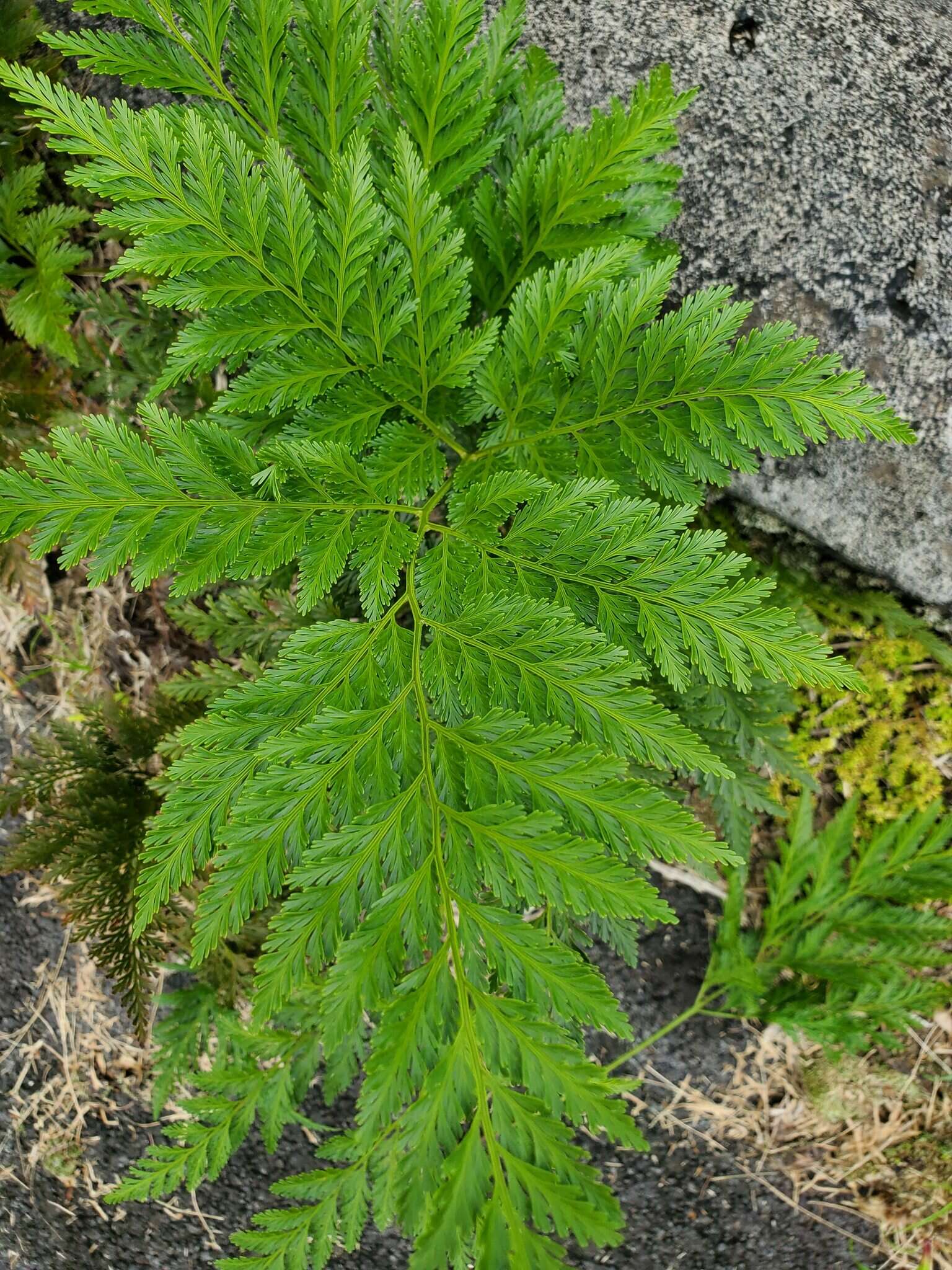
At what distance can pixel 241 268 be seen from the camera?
1449mm

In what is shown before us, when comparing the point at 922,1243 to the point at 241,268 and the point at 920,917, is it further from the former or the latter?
the point at 241,268

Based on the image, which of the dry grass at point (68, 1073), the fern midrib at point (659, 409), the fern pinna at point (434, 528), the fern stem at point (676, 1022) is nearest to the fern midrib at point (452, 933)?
the fern pinna at point (434, 528)

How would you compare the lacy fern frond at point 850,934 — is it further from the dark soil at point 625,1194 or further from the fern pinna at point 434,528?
the fern pinna at point 434,528

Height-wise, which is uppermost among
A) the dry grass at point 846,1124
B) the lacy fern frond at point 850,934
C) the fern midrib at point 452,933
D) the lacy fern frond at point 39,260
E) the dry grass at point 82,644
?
the lacy fern frond at point 39,260

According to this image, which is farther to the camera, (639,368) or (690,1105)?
(690,1105)

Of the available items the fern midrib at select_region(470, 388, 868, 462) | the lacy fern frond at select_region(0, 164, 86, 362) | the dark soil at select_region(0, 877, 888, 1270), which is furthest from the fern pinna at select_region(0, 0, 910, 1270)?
the dark soil at select_region(0, 877, 888, 1270)

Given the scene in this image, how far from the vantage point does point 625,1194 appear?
101 inches

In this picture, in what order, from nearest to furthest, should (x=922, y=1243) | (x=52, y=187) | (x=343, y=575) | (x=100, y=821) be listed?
1. (x=343, y=575)
2. (x=100, y=821)
3. (x=52, y=187)
4. (x=922, y=1243)

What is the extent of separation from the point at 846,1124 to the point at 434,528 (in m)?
2.40

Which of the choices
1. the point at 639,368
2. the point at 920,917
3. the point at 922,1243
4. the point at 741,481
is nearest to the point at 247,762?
the point at 639,368

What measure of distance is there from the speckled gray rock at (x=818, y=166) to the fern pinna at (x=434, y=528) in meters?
0.41

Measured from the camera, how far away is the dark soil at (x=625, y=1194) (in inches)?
99.3

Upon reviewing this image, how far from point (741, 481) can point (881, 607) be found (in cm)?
56

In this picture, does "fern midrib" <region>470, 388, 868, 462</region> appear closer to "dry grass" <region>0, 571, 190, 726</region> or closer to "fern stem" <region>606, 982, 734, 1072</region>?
"dry grass" <region>0, 571, 190, 726</region>
